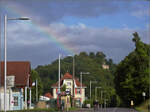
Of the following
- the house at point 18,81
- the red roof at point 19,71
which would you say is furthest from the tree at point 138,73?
the house at point 18,81

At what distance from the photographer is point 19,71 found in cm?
7188

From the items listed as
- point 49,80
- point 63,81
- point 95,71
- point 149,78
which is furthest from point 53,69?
point 149,78

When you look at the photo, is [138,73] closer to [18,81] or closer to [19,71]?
[19,71]

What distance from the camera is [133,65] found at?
82.5m

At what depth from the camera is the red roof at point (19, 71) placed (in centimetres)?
6808

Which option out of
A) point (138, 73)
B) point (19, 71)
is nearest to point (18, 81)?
point (19, 71)

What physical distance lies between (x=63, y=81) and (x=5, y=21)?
107692mm

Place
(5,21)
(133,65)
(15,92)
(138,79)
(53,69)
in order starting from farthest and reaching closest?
1. (53,69)
2. (133,65)
3. (138,79)
4. (15,92)
5. (5,21)

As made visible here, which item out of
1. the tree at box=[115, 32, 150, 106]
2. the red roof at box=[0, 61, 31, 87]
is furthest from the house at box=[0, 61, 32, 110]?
the tree at box=[115, 32, 150, 106]

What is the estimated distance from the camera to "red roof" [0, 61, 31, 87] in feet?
223

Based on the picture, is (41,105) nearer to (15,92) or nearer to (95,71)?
(15,92)

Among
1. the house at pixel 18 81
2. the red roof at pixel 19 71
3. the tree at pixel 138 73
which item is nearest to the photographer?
the house at pixel 18 81

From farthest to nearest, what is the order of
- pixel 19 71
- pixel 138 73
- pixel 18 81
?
pixel 138 73
pixel 19 71
pixel 18 81

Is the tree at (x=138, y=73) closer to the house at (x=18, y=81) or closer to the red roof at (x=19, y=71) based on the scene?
the red roof at (x=19, y=71)
